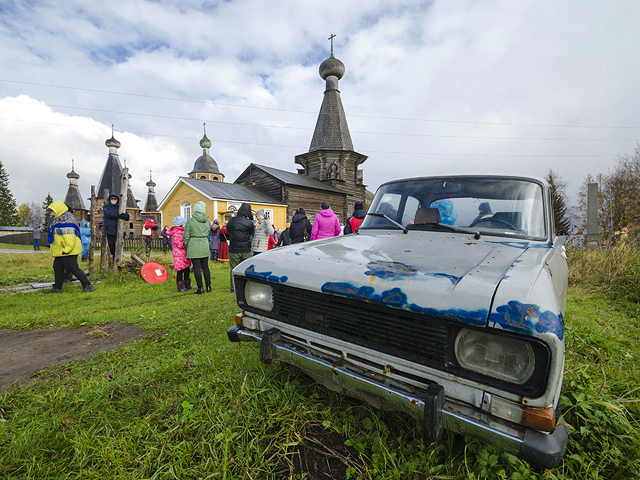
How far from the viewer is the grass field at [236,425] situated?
1572 mm

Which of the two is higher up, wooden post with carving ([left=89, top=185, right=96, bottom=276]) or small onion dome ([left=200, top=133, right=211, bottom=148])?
small onion dome ([left=200, top=133, right=211, bottom=148])

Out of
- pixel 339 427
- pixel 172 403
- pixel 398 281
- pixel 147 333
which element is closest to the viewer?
pixel 398 281

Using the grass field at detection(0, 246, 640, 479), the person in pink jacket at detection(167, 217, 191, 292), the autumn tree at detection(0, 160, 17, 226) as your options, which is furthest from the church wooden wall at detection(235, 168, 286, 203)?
the autumn tree at detection(0, 160, 17, 226)

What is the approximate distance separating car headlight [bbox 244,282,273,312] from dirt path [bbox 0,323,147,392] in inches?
88.5

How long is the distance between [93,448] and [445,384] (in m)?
2.01

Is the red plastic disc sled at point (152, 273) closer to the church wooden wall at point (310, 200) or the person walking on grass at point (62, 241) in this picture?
the person walking on grass at point (62, 241)

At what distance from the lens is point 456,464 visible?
1599 mm

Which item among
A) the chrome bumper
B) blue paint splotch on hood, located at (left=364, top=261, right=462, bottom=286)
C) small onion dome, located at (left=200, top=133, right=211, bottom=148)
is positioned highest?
small onion dome, located at (left=200, top=133, right=211, bottom=148)

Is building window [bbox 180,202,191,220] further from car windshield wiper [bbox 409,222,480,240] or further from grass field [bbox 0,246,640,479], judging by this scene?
car windshield wiper [bbox 409,222,480,240]

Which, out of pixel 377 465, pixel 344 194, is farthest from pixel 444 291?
pixel 344 194

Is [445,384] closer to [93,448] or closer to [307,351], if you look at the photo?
[307,351]

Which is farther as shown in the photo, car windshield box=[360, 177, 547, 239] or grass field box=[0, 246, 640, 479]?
car windshield box=[360, 177, 547, 239]

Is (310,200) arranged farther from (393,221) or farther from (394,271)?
(394,271)

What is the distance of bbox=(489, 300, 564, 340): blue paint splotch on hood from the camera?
1.07m
